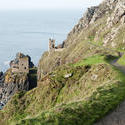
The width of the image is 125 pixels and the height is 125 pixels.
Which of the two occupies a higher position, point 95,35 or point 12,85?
point 95,35

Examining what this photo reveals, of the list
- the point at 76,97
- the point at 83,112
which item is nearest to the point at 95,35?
the point at 76,97

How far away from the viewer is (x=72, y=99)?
72.4 ft

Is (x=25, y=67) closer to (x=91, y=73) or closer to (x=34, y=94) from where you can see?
(x=34, y=94)

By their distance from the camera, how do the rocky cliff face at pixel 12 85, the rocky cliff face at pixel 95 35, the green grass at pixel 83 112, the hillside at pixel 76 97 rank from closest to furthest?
the green grass at pixel 83 112, the hillside at pixel 76 97, the rocky cliff face at pixel 95 35, the rocky cliff face at pixel 12 85

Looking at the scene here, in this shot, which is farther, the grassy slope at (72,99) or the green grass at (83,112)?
the grassy slope at (72,99)

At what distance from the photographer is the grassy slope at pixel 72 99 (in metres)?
12.8

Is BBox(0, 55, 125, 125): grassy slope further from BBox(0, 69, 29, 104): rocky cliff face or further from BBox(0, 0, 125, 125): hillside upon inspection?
BBox(0, 69, 29, 104): rocky cliff face

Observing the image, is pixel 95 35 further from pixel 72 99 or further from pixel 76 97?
pixel 76 97

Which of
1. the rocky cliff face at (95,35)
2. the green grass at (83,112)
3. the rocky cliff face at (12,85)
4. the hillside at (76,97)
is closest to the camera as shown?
the green grass at (83,112)

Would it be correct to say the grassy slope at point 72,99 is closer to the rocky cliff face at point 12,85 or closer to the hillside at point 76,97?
the hillside at point 76,97

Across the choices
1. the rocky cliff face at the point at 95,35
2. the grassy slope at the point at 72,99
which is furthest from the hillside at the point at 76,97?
the rocky cliff face at the point at 95,35

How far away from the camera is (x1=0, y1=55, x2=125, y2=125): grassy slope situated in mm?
12844

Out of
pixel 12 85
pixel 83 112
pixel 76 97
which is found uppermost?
pixel 12 85

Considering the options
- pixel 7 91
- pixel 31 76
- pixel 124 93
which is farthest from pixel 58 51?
pixel 124 93
